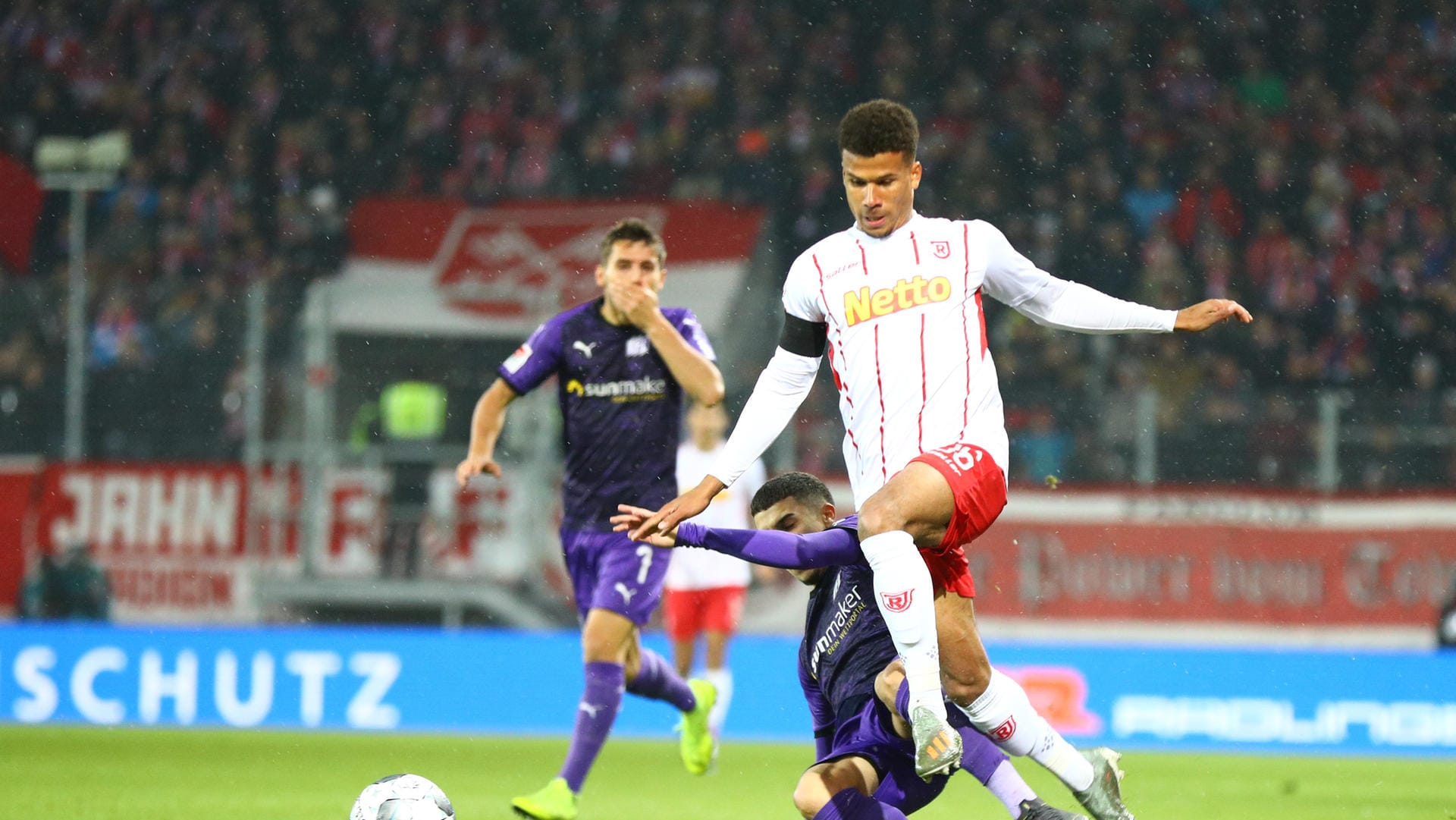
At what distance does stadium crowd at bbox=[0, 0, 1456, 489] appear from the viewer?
563 inches

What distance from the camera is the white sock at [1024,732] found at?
4902 millimetres

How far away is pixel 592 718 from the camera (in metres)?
6.54

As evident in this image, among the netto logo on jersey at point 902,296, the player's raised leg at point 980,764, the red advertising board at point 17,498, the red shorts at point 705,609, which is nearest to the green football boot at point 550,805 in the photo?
the player's raised leg at point 980,764

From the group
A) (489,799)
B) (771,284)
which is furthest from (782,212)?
(489,799)

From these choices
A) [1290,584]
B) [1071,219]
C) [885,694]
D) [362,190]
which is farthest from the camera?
[362,190]

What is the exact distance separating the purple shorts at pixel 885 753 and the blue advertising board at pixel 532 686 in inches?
265

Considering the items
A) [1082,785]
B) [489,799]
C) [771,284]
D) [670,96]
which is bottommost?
[489,799]

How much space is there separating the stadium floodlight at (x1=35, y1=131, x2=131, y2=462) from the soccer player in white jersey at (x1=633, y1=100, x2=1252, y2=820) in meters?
9.34

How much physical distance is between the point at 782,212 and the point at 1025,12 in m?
3.58

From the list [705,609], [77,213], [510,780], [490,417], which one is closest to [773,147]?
[77,213]

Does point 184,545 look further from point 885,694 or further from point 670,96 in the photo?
point 885,694

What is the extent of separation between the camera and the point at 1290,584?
1199 centimetres

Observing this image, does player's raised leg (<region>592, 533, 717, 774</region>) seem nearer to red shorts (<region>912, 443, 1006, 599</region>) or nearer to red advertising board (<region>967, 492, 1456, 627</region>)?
red shorts (<region>912, 443, 1006, 599</region>)

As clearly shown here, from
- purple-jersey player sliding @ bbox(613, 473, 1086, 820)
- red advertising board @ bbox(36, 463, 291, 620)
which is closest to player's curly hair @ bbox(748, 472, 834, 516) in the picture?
purple-jersey player sliding @ bbox(613, 473, 1086, 820)
